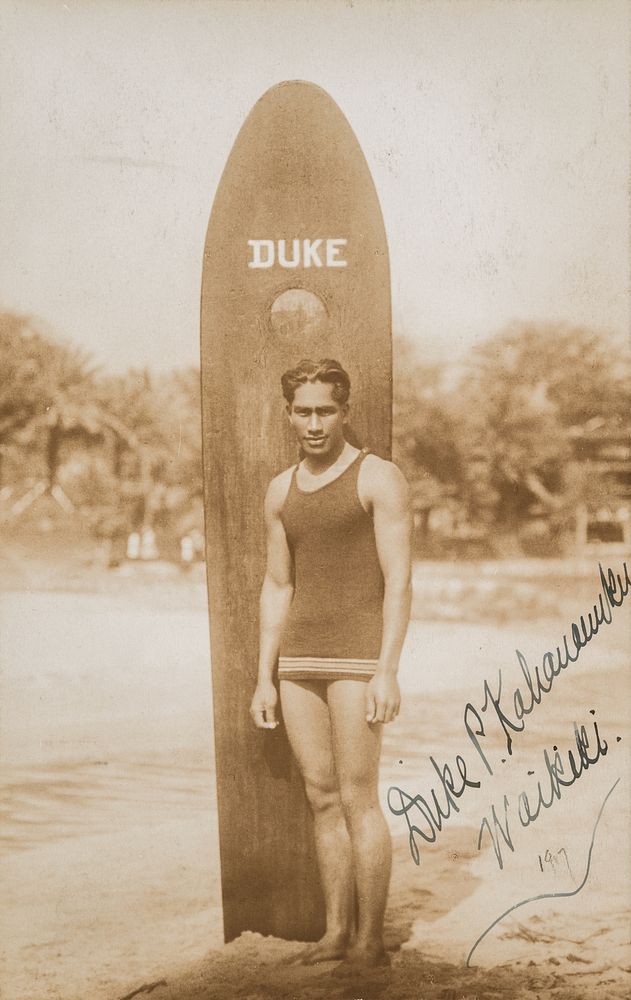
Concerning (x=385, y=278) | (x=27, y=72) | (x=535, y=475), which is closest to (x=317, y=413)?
(x=385, y=278)

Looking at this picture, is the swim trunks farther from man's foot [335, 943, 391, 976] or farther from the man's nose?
man's foot [335, 943, 391, 976]

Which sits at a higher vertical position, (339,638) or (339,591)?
(339,591)

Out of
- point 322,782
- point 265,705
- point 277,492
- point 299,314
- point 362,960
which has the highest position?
point 299,314

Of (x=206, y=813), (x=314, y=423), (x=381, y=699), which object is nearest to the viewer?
(x=381, y=699)

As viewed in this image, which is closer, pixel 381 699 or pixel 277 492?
pixel 381 699

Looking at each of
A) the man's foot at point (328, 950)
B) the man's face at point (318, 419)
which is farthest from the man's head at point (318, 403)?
the man's foot at point (328, 950)

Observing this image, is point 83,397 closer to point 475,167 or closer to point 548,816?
point 475,167
